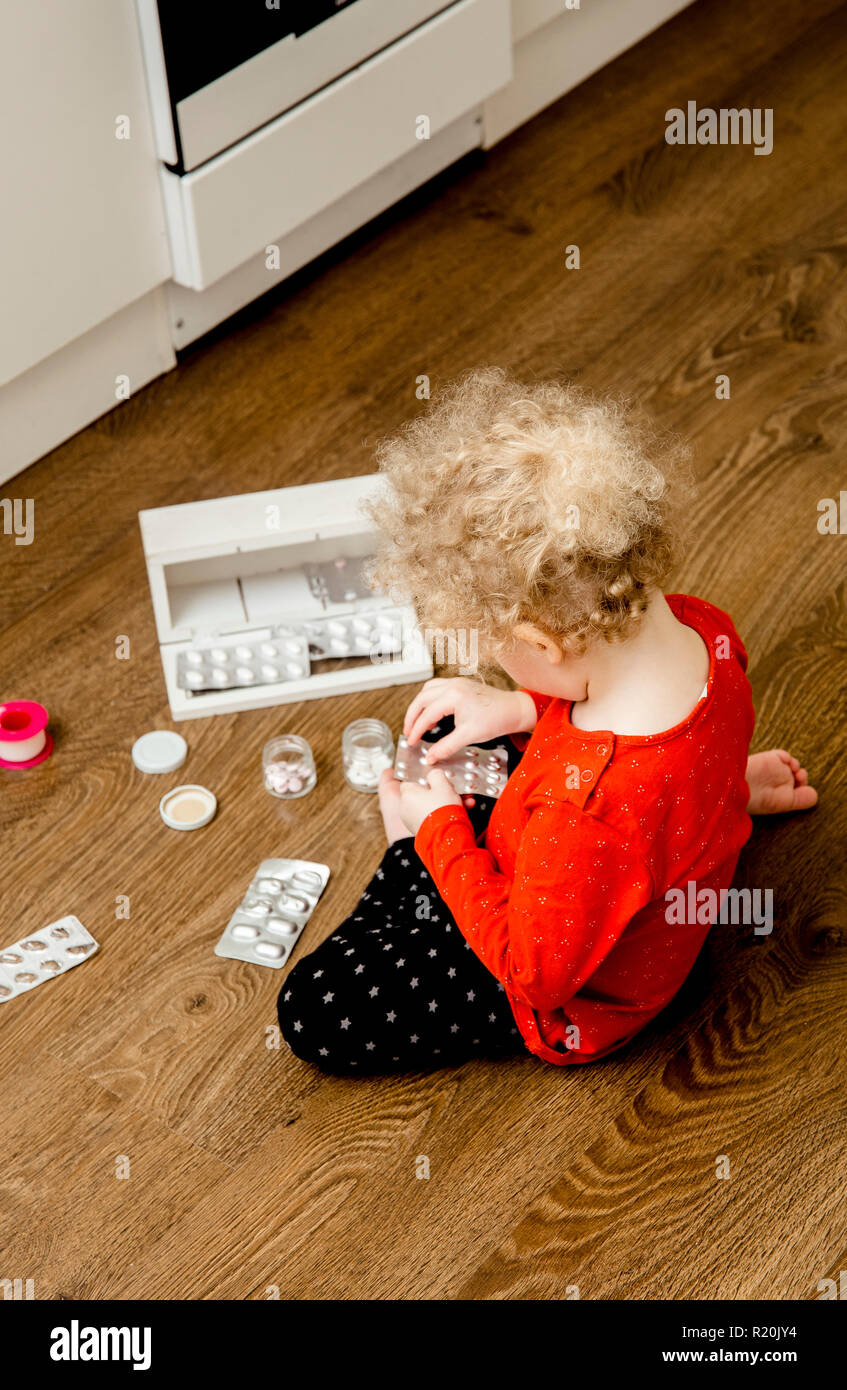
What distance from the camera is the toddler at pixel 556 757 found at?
3.12ft

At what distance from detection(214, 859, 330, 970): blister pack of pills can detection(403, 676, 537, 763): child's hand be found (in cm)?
19

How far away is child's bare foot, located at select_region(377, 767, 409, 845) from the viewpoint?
131 centimetres

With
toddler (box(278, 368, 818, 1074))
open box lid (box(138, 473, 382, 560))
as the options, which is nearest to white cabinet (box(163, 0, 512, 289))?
open box lid (box(138, 473, 382, 560))

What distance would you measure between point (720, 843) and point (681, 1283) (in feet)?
1.12

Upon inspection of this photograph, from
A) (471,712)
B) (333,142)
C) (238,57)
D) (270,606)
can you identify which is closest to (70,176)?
(238,57)

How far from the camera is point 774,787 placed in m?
1.38

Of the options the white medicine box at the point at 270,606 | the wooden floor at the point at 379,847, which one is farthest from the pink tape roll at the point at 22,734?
the white medicine box at the point at 270,606

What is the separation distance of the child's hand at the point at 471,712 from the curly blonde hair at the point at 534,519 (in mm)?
245

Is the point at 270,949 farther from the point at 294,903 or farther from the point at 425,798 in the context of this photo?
the point at 425,798

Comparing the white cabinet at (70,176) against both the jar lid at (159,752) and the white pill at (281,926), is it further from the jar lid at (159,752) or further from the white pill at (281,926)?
the white pill at (281,926)

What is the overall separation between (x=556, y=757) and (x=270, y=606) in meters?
0.58

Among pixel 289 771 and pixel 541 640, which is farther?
pixel 289 771

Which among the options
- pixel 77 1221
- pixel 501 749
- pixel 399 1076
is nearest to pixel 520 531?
pixel 501 749
